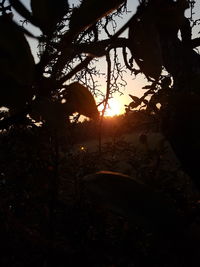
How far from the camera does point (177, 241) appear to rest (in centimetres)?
31

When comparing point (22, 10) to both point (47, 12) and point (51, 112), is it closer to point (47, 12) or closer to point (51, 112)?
point (47, 12)

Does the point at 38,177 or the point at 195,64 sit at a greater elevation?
the point at 195,64

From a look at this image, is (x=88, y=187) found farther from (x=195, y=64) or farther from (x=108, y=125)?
(x=108, y=125)

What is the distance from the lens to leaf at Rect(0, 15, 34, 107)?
0.31 m

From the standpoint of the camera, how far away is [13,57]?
32 centimetres

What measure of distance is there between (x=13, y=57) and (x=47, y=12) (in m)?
0.09

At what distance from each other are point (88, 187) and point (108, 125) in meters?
20.3

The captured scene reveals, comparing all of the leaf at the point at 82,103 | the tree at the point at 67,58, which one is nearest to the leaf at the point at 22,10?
the tree at the point at 67,58

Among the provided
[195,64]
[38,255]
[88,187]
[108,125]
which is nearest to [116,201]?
[88,187]

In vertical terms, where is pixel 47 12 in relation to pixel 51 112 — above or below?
above

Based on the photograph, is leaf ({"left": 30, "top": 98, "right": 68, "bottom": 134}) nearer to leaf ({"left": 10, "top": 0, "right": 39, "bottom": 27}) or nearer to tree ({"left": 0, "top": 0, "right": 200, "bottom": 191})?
tree ({"left": 0, "top": 0, "right": 200, "bottom": 191})

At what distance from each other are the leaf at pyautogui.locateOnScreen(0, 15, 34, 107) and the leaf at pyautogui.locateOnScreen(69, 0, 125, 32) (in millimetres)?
71

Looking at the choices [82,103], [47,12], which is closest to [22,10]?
[47,12]

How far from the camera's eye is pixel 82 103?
0.37m
